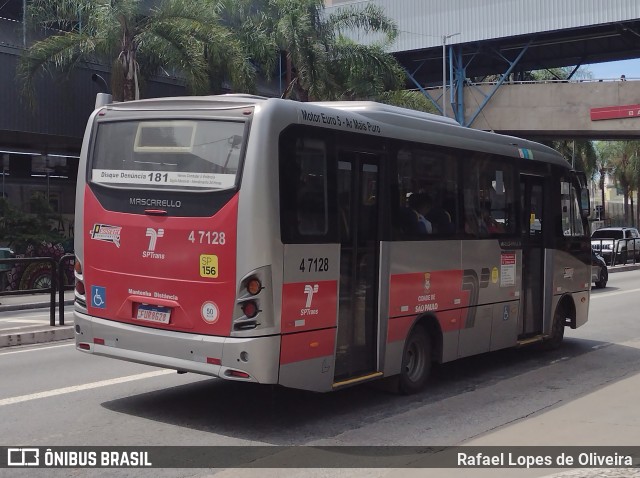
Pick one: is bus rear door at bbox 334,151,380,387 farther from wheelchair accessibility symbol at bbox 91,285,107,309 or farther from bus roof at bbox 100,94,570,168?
wheelchair accessibility symbol at bbox 91,285,107,309

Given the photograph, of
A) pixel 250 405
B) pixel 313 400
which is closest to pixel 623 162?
→ pixel 313 400

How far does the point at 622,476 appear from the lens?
5844mm

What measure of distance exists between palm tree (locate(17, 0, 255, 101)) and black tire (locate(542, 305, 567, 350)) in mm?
14303

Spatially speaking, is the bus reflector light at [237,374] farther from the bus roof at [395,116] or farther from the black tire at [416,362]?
the black tire at [416,362]

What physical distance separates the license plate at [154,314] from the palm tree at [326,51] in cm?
2248

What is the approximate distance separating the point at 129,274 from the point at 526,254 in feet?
20.5

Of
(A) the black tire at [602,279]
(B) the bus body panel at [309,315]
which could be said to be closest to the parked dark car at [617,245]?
(A) the black tire at [602,279]

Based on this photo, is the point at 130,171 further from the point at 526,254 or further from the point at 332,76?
the point at 332,76

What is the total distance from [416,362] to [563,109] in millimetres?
34189

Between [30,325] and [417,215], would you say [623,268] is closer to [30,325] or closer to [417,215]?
[30,325]

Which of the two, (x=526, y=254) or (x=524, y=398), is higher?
(x=526, y=254)

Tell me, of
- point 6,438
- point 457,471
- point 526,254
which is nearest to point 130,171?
point 6,438

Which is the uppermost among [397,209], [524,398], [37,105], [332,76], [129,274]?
[332,76]

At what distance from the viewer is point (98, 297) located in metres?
8.21
